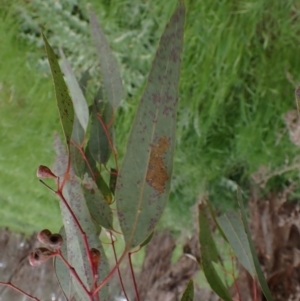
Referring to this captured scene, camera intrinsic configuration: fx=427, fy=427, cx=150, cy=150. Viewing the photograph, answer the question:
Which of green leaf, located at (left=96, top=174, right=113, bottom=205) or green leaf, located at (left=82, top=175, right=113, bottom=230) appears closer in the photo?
green leaf, located at (left=82, top=175, right=113, bottom=230)

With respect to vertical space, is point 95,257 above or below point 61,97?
below

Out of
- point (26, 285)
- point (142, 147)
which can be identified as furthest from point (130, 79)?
point (26, 285)

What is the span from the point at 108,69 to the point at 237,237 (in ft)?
1.08

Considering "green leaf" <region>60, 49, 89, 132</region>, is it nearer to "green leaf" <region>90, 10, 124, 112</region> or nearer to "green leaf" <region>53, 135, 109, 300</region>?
"green leaf" <region>90, 10, 124, 112</region>

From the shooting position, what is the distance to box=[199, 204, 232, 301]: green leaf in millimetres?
580

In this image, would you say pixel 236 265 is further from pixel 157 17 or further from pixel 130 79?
pixel 157 17

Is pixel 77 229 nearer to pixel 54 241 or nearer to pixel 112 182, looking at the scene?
pixel 54 241

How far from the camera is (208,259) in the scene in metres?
0.61

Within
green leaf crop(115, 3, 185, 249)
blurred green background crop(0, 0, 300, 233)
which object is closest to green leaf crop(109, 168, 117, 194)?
green leaf crop(115, 3, 185, 249)

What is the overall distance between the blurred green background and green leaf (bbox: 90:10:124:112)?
14.7 inches

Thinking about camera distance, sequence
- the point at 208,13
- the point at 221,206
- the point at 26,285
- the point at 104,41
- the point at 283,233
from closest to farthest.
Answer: the point at 104,41
the point at 208,13
the point at 283,233
the point at 221,206
the point at 26,285

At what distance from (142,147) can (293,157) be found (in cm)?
73

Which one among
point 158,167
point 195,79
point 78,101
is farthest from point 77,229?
point 195,79

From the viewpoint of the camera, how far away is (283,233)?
111cm
